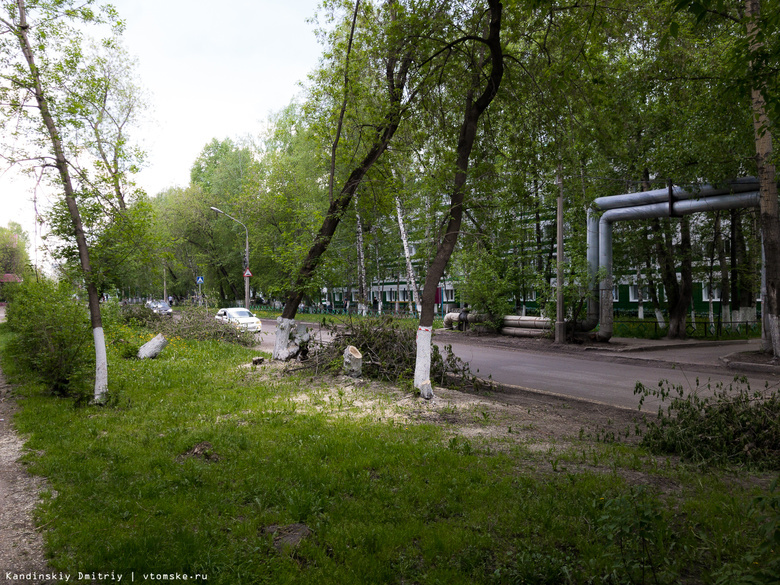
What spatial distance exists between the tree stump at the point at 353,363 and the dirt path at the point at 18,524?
594 centimetres

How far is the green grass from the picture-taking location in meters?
3.39

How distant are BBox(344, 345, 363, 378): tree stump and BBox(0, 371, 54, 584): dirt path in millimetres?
5938

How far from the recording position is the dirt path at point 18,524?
3570 millimetres

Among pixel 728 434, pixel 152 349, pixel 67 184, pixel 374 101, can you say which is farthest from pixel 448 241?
pixel 152 349

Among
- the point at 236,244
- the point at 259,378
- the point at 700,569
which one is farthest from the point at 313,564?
the point at 236,244

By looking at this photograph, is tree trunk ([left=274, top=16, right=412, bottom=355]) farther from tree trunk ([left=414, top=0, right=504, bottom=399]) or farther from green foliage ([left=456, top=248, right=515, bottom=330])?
green foliage ([left=456, top=248, right=515, bottom=330])

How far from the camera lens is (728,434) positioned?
574 centimetres

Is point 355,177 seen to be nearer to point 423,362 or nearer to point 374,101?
point 374,101

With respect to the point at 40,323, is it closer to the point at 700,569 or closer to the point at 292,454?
the point at 292,454

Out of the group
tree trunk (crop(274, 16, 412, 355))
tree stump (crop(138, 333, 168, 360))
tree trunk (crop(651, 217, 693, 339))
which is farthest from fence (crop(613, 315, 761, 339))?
tree stump (crop(138, 333, 168, 360))

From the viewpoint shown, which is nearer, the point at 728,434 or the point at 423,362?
the point at 728,434

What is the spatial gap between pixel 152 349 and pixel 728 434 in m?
14.4

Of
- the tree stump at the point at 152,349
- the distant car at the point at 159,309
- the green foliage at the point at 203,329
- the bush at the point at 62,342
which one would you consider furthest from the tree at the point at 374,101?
the distant car at the point at 159,309

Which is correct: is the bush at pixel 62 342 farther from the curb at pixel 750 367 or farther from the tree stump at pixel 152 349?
the curb at pixel 750 367
